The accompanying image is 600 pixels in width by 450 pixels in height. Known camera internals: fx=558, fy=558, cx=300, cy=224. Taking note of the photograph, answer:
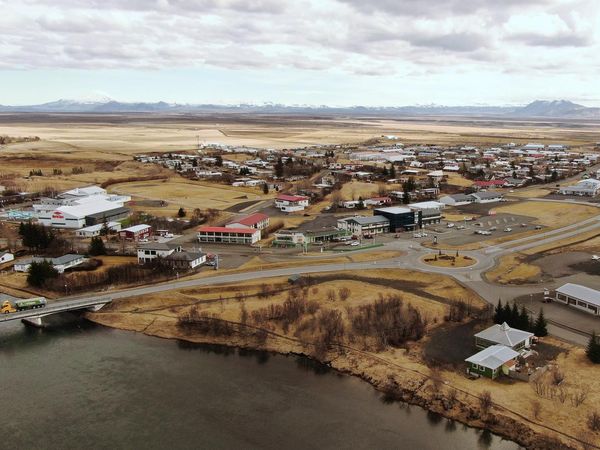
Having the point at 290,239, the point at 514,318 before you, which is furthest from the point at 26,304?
the point at 514,318

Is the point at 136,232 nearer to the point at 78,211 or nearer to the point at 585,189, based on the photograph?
the point at 78,211

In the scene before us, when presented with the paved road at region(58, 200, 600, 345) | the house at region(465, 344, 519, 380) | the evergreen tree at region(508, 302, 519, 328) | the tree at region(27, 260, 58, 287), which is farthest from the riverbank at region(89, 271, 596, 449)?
the tree at region(27, 260, 58, 287)

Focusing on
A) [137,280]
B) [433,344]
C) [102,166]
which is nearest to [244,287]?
[137,280]

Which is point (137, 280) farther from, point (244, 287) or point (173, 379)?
point (173, 379)

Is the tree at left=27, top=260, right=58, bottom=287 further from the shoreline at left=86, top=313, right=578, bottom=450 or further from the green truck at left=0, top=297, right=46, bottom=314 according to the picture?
the shoreline at left=86, top=313, right=578, bottom=450

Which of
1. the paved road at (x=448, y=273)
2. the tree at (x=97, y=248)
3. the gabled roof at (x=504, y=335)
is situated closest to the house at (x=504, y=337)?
the gabled roof at (x=504, y=335)
